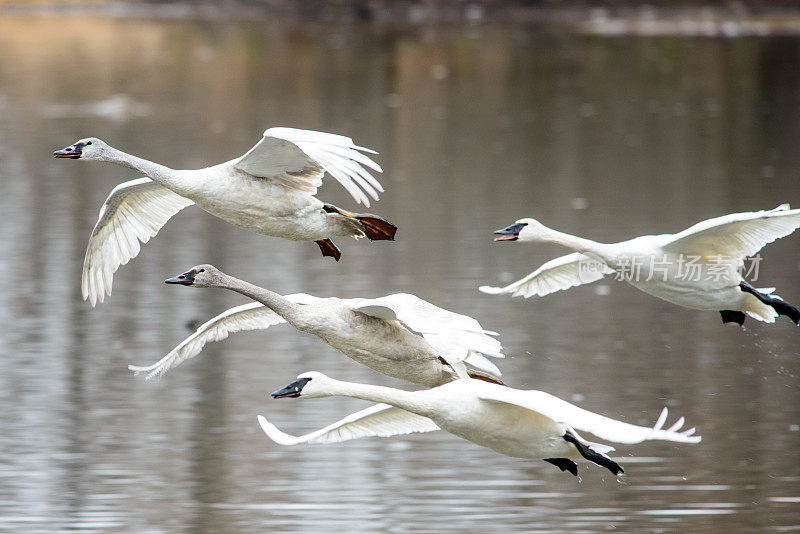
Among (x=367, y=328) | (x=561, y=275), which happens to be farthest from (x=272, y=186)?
(x=561, y=275)

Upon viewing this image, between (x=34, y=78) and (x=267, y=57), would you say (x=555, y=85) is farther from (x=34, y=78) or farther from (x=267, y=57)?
(x=34, y=78)

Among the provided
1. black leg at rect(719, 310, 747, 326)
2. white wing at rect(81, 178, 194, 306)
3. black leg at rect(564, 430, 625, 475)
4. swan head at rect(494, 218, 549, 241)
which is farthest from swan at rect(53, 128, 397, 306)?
black leg at rect(719, 310, 747, 326)

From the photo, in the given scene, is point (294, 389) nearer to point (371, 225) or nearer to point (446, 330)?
point (446, 330)

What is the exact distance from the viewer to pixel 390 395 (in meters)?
7.55

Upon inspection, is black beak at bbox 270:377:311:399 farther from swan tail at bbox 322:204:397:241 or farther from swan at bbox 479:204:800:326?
swan at bbox 479:204:800:326

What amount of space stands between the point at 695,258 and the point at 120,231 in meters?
3.84

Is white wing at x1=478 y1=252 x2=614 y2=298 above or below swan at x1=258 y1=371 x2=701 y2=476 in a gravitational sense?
above

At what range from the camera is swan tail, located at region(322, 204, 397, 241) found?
27.5 ft

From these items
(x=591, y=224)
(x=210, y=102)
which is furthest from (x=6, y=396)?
(x=210, y=102)

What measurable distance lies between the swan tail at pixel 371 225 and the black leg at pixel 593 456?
5.38 ft

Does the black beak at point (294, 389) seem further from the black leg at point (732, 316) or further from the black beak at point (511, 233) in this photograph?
the black leg at point (732, 316)

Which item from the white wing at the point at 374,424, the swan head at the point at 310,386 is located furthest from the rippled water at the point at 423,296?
the swan head at the point at 310,386

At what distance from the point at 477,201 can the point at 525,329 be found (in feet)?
21.9

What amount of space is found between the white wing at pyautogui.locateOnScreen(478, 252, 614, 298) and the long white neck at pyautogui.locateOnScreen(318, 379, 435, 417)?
1.97 m
